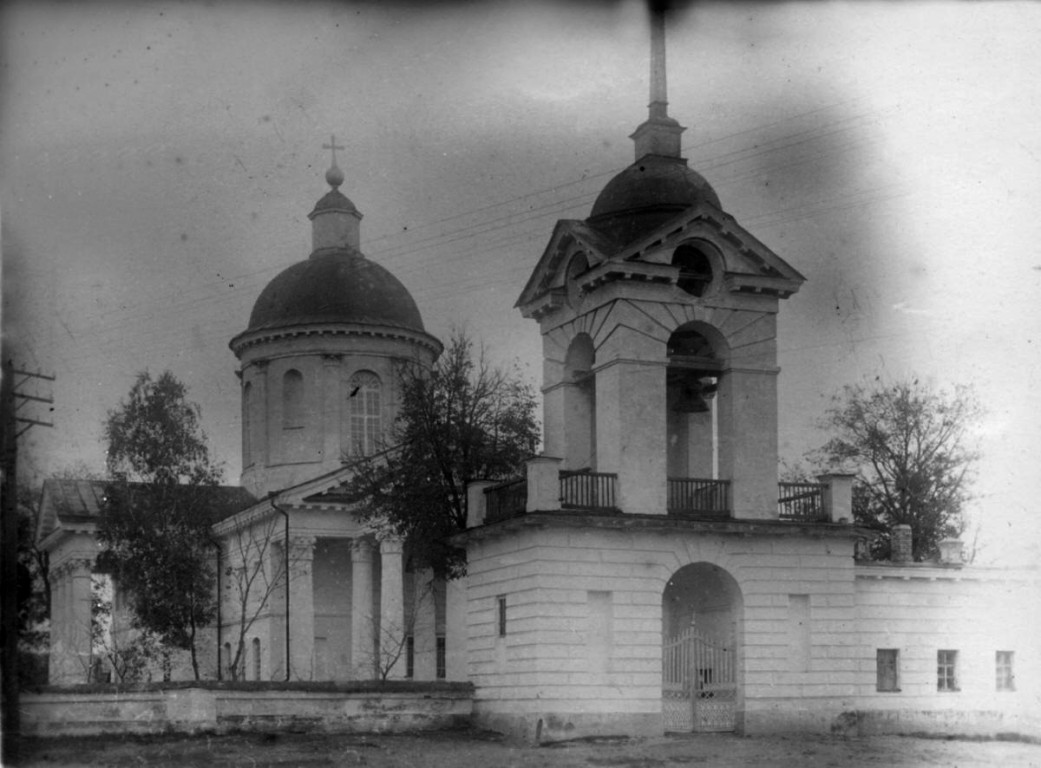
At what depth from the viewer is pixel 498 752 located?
26.4m

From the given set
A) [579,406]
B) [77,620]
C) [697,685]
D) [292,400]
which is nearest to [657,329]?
[579,406]

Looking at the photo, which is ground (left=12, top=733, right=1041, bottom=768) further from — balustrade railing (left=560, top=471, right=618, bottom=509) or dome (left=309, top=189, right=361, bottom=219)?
dome (left=309, top=189, right=361, bottom=219)

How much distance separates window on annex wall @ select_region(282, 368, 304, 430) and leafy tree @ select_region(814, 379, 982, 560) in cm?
1780

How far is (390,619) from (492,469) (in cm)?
1008

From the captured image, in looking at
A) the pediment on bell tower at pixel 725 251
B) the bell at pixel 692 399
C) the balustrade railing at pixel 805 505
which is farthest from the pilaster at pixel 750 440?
the bell at pixel 692 399

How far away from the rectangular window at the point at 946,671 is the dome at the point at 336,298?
73.6 ft

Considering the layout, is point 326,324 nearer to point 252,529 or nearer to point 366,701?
point 252,529

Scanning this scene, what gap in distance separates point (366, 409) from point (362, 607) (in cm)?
862

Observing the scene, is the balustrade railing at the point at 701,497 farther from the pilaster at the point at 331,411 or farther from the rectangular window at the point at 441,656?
the pilaster at the point at 331,411

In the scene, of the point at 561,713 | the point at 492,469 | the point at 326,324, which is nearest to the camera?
the point at 561,713

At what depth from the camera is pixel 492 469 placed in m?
33.9

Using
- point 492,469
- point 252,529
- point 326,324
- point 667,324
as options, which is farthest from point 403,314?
point 667,324

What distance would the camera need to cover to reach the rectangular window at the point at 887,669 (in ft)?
107

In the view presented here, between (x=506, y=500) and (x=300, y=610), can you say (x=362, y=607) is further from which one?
(x=506, y=500)
